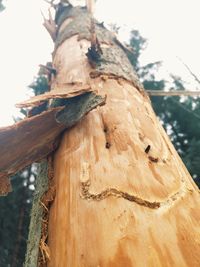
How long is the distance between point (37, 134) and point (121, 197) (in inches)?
21.5

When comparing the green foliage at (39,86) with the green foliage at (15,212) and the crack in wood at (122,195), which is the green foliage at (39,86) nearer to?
the green foliage at (15,212)

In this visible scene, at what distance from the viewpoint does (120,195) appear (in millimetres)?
1091

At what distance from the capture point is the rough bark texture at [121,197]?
945 millimetres

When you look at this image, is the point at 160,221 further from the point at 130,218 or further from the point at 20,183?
the point at 20,183

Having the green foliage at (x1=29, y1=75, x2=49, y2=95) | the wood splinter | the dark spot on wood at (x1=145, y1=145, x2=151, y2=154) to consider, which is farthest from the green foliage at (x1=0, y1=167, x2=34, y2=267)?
the dark spot on wood at (x1=145, y1=145, x2=151, y2=154)

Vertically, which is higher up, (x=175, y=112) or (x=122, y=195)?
(x=122, y=195)

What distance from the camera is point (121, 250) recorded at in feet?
3.06

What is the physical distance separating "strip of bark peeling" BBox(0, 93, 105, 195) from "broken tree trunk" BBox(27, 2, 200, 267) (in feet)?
0.20

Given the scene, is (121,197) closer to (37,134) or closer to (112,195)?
(112,195)

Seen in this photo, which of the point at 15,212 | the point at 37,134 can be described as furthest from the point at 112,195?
the point at 15,212

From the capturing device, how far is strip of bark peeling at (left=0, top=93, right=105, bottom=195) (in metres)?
1.36

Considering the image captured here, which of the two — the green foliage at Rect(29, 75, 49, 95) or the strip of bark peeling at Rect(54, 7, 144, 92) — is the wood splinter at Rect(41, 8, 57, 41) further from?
the green foliage at Rect(29, 75, 49, 95)

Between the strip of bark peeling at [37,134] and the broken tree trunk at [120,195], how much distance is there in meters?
0.06

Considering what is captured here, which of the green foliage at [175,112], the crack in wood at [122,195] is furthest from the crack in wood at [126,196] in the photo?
the green foliage at [175,112]
